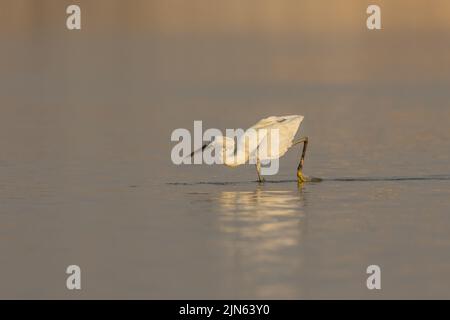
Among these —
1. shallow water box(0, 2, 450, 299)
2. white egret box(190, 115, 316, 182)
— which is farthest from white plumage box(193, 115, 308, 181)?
shallow water box(0, 2, 450, 299)

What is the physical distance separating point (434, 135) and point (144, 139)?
620 cm

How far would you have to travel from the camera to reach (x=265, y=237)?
14.8m

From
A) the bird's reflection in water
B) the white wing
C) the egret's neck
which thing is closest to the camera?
the bird's reflection in water

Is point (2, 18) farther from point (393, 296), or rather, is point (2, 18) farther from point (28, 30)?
point (393, 296)

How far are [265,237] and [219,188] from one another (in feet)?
15.5

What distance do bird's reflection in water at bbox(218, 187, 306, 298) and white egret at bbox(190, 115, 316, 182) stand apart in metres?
0.81

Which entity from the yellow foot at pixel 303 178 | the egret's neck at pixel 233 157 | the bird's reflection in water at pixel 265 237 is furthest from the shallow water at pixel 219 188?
the egret's neck at pixel 233 157

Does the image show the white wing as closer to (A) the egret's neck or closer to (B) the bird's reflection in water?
(A) the egret's neck

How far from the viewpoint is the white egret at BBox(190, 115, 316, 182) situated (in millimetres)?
19828

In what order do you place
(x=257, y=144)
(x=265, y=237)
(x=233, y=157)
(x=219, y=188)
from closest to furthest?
(x=265, y=237) < (x=219, y=188) < (x=233, y=157) < (x=257, y=144)

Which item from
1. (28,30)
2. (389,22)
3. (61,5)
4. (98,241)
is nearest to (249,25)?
(389,22)

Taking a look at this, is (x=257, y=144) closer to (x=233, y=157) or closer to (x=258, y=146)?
(x=258, y=146)

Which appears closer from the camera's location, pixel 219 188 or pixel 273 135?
pixel 219 188

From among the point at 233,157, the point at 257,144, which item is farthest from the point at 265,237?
the point at 257,144
